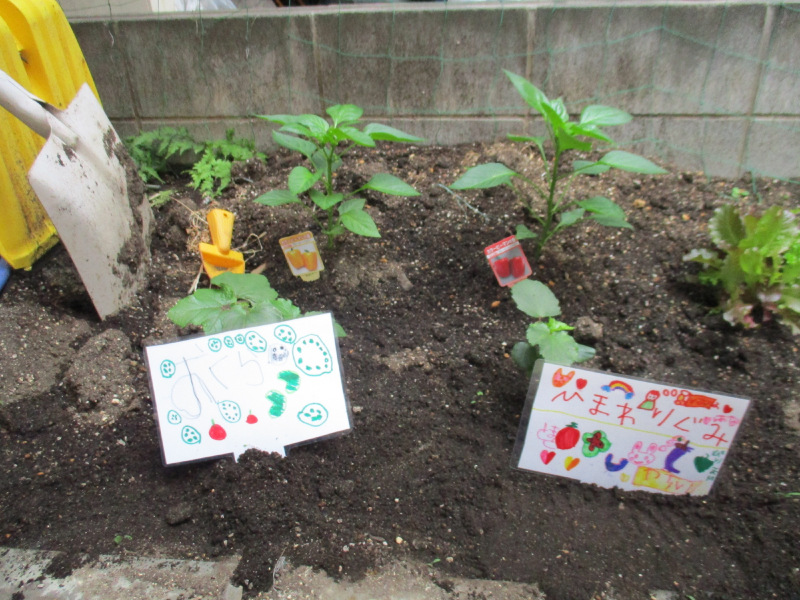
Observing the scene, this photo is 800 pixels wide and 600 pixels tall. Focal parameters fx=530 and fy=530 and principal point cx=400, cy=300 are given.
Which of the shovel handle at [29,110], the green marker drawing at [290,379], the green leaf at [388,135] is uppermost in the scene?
the shovel handle at [29,110]

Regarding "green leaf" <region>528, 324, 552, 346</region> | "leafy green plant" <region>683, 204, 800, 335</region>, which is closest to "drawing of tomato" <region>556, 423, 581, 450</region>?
"green leaf" <region>528, 324, 552, 346</region>

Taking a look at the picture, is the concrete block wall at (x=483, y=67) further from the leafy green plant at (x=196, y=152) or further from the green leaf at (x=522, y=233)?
the green leaf at (x=522, y=233)

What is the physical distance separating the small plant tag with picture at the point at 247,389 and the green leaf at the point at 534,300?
0.52m

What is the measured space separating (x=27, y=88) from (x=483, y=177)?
5.11 ft

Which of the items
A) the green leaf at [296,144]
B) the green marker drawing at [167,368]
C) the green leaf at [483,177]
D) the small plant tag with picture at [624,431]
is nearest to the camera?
the small plant tag with picture at [624,431]

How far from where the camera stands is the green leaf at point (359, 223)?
1.70m

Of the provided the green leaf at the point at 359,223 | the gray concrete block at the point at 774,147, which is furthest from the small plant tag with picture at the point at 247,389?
the gray concrete block at the point at 774,147

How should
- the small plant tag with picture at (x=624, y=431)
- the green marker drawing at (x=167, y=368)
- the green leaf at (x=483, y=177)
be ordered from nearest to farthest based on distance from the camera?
1. the small plant tag with picture at (x=624, y=431)
2. the green marker drawing at (x=167, y=368)
3. the green leaf at (x=483, y=177)

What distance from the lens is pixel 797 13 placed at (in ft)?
6.58

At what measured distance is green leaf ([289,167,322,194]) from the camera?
1.61m

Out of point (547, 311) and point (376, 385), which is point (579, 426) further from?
point (376, 385)

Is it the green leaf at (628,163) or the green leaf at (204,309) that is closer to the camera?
the green leaf at (204,309)

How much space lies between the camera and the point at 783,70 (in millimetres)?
2109

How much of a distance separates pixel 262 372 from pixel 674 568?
104 cm
